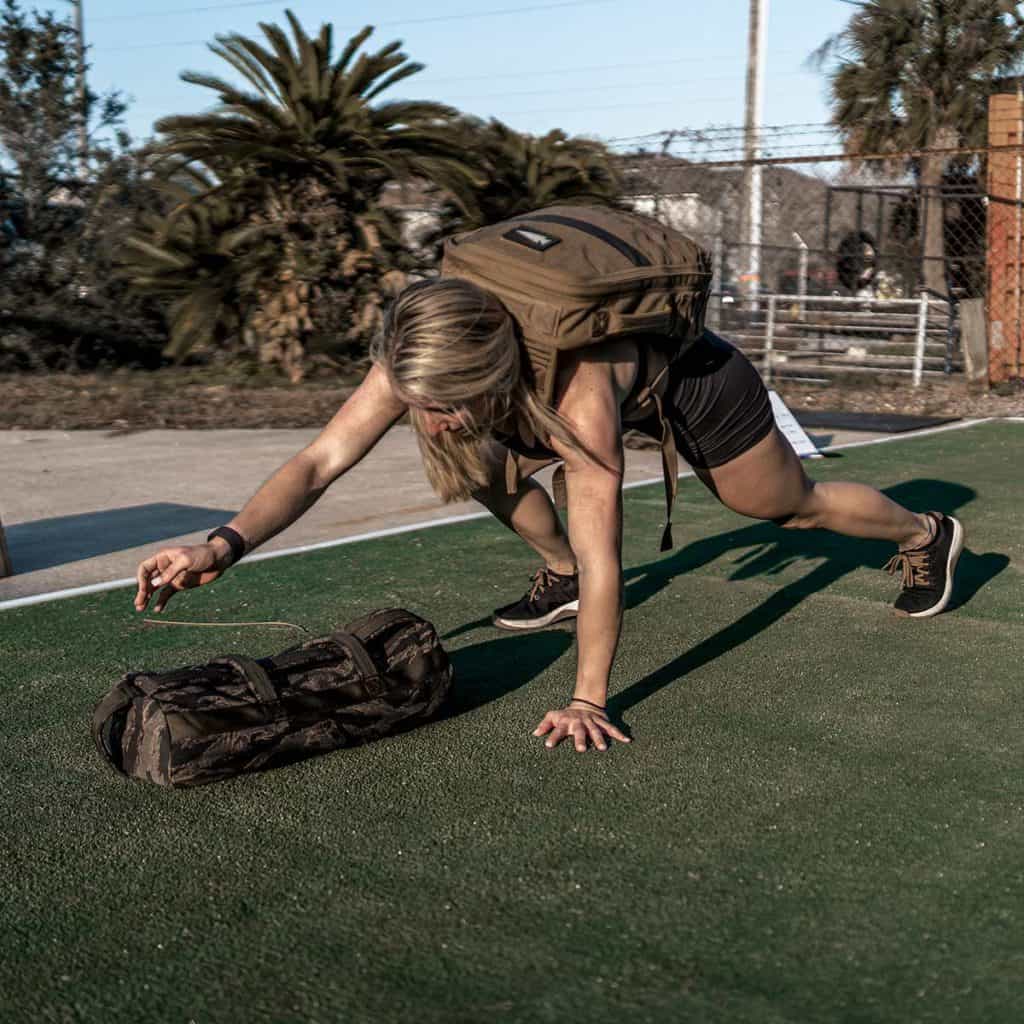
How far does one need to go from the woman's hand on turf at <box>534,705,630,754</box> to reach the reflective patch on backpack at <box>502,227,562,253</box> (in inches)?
44.9

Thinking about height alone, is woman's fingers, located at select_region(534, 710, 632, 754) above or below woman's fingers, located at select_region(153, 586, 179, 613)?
below

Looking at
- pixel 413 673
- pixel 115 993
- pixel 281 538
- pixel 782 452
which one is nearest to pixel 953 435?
pixel 281 538

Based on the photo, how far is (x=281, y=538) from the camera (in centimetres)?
639

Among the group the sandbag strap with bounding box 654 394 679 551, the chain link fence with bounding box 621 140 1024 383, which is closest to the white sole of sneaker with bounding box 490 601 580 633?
the sandbag strap with bounding box 654 394 679 551

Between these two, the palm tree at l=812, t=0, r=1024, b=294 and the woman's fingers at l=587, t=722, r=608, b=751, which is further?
the palm tree at l=812, t=0, r=1024, b=294

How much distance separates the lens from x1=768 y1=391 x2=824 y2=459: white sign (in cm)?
776

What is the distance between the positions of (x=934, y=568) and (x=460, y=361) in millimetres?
2376

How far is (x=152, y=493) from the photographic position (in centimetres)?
769

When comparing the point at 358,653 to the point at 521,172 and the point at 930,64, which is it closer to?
the point at 521,172

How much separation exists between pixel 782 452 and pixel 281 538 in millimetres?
3011

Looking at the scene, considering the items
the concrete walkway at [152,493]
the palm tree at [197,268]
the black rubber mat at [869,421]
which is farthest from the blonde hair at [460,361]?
the palm tree at [197,268]

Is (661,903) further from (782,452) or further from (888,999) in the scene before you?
(782,452)

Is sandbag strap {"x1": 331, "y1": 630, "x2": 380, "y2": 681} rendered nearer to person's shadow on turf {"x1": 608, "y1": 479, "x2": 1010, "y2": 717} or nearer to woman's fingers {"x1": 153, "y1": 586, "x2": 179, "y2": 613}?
woman's fingers {"x1": 153, "y1": 586, "x2": 179, "y2": 613}

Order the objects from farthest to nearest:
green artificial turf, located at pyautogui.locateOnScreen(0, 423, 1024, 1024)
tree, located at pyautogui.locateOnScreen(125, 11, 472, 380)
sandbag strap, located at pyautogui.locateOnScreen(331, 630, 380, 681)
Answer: tree, located at pyautogui.locateOnScreen(125, 11, 472, 380) < sandbag strap, located at pyautogui.locateOnScreen(331, 630, 380, 681) < green artificial turf, located at pyautogui.locateOnScreen(0, 423, 1024, 1024)
